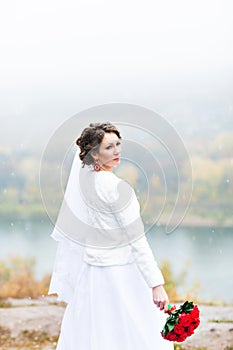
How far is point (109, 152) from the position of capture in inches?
66.5

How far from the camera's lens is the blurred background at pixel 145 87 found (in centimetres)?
346

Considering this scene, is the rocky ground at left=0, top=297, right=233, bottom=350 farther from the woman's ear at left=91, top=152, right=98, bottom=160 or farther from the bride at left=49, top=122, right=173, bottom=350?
the woman's ear at left=91, top=152, right=98, bottom=160

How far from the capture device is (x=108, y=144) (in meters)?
1.69

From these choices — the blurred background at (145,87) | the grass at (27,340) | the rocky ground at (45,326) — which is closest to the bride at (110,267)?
the rocky ground at (45,326)

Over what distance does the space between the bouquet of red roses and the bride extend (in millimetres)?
63

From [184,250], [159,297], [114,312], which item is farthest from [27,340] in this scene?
[159,297]

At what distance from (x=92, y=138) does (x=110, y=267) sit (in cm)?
39

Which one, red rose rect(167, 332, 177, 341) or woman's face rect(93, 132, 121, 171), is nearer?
red rose rect(167, 332, 177, 341)

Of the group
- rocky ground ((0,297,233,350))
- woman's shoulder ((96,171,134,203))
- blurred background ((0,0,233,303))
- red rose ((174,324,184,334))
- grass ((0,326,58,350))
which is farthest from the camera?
blurred background ((0,0,233,303))

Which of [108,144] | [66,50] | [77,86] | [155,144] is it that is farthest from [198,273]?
[108,144]

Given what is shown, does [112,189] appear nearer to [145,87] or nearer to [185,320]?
[185,320]

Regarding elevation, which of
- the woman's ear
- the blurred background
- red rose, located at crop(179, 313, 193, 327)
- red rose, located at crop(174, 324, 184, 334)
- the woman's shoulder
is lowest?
red rose, located at crop(174, 324, 184, 334)

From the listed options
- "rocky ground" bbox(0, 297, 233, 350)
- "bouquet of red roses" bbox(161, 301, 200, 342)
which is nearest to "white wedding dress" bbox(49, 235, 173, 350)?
"bouquet of red roses" bbox(161, 301, 200, 342)

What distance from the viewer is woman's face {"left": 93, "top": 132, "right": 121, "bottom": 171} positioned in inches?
66.4
